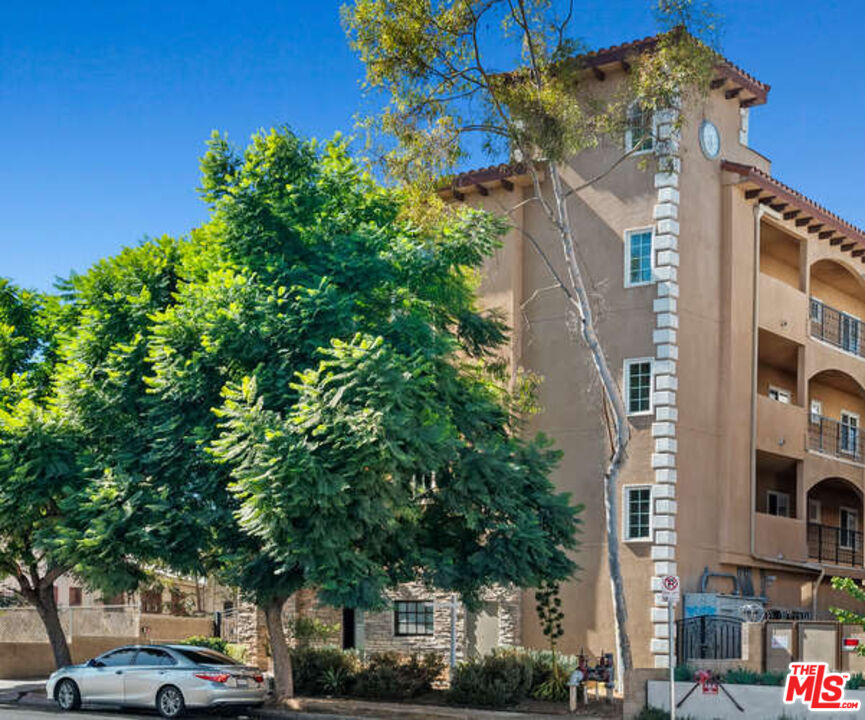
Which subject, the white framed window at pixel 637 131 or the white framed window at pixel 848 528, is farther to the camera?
the white framed window at pixel 848 528

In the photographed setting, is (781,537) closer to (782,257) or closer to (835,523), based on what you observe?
(835,523)

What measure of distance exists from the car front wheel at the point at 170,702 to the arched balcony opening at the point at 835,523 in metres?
20.3

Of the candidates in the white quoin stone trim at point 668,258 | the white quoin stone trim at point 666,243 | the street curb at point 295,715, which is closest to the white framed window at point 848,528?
the white quoin stone trim at point 668,258

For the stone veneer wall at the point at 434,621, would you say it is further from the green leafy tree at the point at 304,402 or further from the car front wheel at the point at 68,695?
the car front wheel at the point at 68,695

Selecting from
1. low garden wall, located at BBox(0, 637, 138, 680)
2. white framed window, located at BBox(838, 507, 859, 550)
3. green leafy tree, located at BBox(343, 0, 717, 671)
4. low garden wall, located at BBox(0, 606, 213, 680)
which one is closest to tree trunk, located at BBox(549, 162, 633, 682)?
green leafy tree, located at BBox(343, 0, 717, 671)

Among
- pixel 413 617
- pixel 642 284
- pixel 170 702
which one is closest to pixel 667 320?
pixel 642 284

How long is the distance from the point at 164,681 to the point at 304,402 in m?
6.69

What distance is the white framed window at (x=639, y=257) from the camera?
3397 centimetres

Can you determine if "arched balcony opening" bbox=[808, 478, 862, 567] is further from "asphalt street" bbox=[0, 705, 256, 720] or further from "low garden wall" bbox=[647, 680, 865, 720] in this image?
"asphalt street" bbox=[0, 705, 256, 720]

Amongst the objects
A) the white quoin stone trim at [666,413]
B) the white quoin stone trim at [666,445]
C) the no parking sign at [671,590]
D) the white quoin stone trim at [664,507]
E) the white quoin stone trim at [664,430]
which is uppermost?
the white quoin stone trim at [666,413]

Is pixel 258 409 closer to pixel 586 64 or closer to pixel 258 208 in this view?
pixel 258 208

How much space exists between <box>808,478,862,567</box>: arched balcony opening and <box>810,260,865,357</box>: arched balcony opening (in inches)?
173

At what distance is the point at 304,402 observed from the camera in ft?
83.9

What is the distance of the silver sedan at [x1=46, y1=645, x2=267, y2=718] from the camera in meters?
27.0
